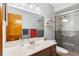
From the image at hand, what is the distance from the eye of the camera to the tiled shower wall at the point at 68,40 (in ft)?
4.57

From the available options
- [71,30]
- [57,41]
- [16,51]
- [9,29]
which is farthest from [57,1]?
[16,51]

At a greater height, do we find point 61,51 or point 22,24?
point 22,24

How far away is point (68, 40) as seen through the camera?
1412 millimetres

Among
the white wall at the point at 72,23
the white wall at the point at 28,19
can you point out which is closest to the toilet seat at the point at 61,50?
the white wall at the point at 72,23

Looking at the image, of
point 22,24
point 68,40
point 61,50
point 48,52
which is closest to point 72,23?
point 68,40

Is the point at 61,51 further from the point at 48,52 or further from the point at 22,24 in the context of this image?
the point at 22,24

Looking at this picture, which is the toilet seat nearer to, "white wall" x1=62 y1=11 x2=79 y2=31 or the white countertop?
the white countertop

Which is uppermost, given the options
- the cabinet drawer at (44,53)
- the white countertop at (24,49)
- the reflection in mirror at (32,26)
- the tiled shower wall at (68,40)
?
the reflection in mirror at (32,26)

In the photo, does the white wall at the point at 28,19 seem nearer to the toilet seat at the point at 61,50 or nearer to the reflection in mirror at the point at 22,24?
the reflection in mirror at the point at 22,24

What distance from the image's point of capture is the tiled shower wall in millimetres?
1393

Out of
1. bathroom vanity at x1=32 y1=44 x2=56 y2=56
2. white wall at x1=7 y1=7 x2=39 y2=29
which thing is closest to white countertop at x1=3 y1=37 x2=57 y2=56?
bathroom vanity at x1=32 y1=44 x2=56 y2=56

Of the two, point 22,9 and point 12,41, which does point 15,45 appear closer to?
point 12,41

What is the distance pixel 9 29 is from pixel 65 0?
2.53ft

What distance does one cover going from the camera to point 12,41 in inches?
52.4
